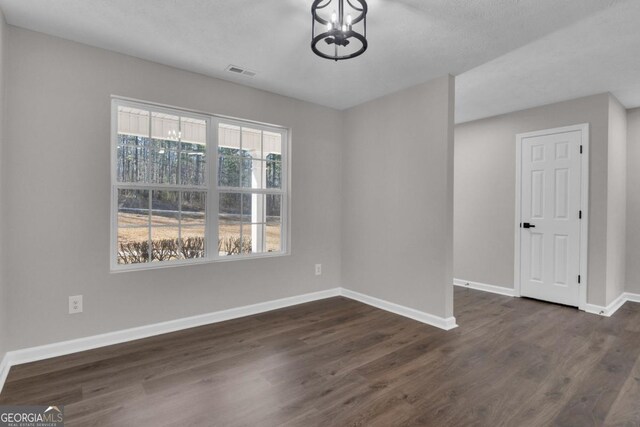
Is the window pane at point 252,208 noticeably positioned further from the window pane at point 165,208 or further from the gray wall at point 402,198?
the gray wall at point 402,198

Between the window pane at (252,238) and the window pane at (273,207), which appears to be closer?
the window pane at (252,238)

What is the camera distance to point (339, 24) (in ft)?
6.56

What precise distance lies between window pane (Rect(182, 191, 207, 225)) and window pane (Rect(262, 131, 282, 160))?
0.92 meters

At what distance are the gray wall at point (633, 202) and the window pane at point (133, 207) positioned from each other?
18.8ft

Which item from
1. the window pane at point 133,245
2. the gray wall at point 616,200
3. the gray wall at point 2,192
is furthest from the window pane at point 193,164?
the gray wall at point 616,200

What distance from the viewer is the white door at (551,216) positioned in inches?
152

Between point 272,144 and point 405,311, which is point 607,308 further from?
point 272,144

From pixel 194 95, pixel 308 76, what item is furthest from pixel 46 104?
pixel 308 76

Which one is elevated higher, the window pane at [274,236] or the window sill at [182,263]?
the window pane at [274,236]

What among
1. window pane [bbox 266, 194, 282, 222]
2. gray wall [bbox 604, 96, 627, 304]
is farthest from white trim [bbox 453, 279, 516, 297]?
window pane [bbox 266, 194, 282, 222]

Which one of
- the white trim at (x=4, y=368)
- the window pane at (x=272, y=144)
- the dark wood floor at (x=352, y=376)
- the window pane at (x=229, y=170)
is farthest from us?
the window pane at (x=272, y=144)

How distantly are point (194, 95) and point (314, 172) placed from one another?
165 cm

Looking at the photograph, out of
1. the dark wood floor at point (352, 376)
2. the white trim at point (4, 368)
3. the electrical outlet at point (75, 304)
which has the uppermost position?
the electrical outlet at point (75, 304)

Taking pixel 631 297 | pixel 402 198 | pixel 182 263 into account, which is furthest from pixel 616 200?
pixel 182 263
